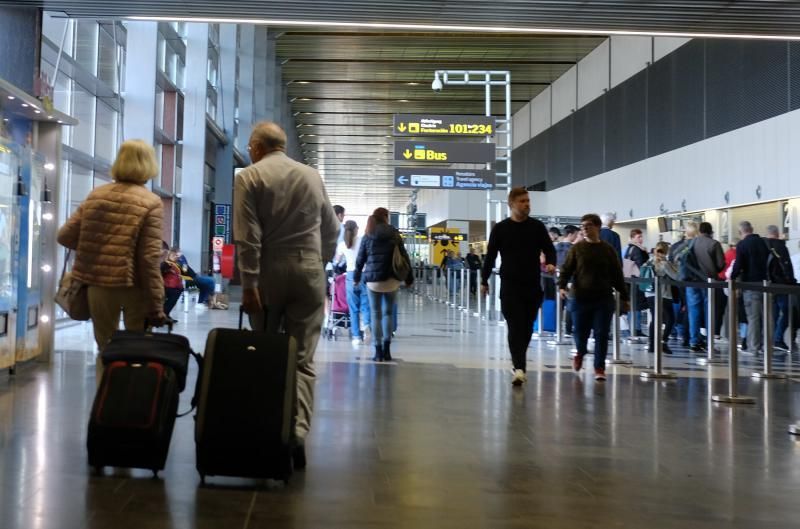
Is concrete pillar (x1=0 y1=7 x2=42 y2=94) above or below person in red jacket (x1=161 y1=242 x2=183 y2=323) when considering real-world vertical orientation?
above

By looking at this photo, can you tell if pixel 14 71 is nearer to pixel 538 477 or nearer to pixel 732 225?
pixel 538 477

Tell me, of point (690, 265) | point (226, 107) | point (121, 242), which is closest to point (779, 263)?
point (690, 265)

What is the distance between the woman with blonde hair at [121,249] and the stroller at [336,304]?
8253 mm

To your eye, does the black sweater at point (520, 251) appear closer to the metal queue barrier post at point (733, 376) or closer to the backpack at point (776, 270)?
the metal queue barrier post at point (733, 376)

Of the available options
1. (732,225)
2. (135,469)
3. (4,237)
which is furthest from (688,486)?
(732,225)

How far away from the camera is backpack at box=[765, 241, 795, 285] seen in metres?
12.2

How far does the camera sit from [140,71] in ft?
54.9

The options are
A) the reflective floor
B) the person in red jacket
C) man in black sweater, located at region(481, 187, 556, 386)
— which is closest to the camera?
the reflective floor

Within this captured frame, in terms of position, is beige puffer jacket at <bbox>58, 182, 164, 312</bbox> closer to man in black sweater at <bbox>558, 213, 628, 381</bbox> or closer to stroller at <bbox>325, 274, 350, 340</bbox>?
man in black sweater at <bbox>558, 213, 628, 381</bbox>

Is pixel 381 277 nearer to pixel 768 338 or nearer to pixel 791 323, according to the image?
pixel 768 338

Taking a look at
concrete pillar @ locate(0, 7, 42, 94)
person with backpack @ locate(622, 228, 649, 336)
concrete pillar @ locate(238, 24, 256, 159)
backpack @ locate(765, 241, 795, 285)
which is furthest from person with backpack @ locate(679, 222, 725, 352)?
concrete pillar @ locate(238, 24, 256, 159)

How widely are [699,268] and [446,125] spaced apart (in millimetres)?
7579

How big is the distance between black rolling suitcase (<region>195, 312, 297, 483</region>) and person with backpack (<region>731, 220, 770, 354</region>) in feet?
30.4

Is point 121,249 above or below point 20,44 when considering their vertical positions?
below
